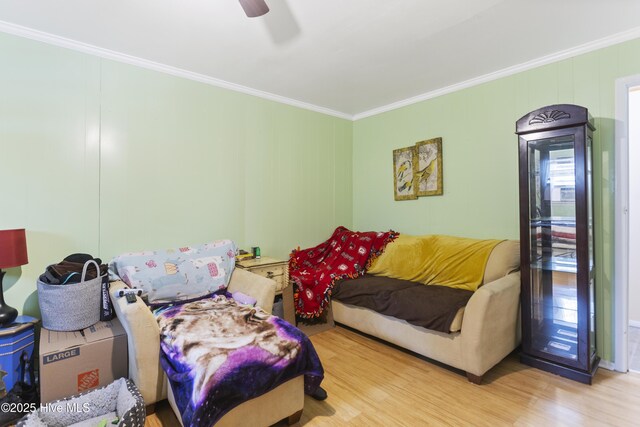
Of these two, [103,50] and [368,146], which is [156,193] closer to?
[103,50]

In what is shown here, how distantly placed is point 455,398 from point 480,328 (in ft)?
1.57

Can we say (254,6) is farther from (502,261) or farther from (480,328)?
(502,261)

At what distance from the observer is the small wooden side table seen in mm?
3020

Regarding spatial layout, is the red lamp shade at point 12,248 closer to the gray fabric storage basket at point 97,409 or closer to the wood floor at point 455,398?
the gray fabric storage basket at point 97,409

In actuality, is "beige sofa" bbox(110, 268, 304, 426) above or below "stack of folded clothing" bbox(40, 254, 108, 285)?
below

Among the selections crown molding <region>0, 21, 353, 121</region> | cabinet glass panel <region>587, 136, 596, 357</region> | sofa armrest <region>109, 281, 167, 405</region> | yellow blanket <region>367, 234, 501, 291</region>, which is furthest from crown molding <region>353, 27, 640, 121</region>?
sofa armrest <region>109, 281, 167, 405</region>

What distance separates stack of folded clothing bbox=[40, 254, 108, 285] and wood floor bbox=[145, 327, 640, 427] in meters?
1.03

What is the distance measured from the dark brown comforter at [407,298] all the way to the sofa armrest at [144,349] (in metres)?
1.70

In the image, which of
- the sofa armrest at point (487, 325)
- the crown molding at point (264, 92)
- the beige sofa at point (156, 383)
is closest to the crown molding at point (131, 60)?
the crown molding at point (264, 92)

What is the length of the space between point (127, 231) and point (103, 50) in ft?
4.76

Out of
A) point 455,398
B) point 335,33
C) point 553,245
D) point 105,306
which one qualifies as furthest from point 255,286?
point 553,245

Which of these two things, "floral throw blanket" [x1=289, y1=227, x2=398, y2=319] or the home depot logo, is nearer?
the home depot logo

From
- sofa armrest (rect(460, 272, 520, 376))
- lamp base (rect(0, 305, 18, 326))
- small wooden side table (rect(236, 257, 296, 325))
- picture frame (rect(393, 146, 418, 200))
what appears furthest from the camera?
picture frame (rect(393, 146, 418, 200))

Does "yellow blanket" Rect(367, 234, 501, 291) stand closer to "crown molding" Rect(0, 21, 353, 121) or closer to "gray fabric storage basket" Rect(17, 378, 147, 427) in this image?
"crown molding" Rect(0, 21, 353, 121)
